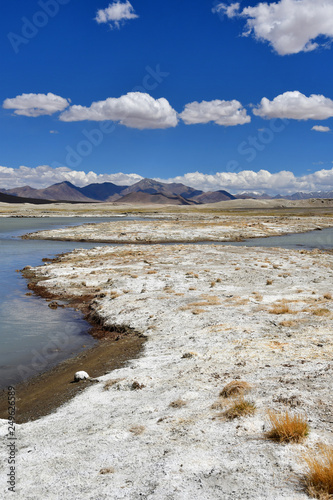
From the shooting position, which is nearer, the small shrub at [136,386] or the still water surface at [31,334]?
the small shrub at [136,386]

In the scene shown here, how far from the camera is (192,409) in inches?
342

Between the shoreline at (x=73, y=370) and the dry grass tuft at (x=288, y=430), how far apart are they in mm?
6333

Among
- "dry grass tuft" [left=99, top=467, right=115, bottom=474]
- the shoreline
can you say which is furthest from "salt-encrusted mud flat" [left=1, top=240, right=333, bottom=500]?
the shoreline

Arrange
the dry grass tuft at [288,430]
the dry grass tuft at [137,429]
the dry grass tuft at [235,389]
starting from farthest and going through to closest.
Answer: the dry grass tuft at [235,389] < the dry grass tuft at [137,429] < the dry grass tuft at [288,430]

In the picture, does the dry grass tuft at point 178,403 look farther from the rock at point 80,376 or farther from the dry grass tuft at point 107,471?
the rock at point 80,376

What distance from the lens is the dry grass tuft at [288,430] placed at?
22.2 ft

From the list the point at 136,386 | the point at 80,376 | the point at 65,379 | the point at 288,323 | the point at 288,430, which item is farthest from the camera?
the point at 288,323

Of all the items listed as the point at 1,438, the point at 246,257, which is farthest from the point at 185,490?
the point at 246,257

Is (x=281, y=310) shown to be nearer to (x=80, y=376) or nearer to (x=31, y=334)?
(x=80, y=376)

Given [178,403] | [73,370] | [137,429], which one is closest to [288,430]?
[178,403]

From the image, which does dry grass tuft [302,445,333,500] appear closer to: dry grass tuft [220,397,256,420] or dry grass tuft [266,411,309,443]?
dry grass tuft [266,411,309,443]

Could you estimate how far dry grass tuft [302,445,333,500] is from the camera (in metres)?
5.27

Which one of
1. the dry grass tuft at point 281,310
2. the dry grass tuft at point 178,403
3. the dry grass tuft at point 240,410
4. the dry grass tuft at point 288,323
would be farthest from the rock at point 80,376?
the dry grass tuft at point 281,310

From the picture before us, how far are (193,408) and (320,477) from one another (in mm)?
3761
